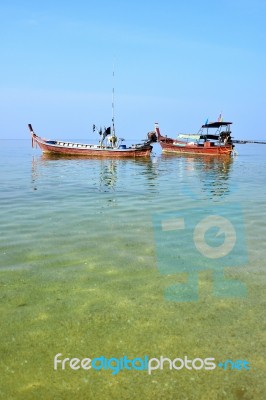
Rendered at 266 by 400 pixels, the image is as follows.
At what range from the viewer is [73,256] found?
7.32m

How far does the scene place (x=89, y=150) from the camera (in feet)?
154

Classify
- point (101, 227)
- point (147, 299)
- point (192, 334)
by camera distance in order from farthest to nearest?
point (101, 227), point (147, 299), point (192, 334)

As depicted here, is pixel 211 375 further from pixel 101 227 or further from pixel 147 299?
pixel 101 227

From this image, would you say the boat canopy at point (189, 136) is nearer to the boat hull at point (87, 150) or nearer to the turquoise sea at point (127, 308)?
the boat hull at point (87, 150)

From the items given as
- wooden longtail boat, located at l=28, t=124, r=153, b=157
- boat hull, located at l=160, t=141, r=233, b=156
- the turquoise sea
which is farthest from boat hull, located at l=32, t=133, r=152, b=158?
the turquoise sea

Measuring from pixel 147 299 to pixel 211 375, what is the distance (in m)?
1.86

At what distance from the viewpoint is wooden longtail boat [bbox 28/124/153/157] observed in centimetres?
4606

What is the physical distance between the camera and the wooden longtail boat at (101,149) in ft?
151

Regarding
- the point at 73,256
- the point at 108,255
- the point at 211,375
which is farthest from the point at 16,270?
the point at 211,375

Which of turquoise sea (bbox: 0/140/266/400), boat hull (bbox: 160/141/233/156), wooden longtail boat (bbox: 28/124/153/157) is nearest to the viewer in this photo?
turquoise sea (bbox: 0/140/266/400)

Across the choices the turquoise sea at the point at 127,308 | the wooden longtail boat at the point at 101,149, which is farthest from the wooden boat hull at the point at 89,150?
the turquoise sea at the point at 127,308

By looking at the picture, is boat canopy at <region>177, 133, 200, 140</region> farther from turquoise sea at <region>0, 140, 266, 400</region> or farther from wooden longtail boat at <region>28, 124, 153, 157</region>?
turquoise sea at <region>0, 140, 266, 400</region>

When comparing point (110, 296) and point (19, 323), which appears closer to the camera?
point (19, 323)

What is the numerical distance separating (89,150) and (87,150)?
29cm
